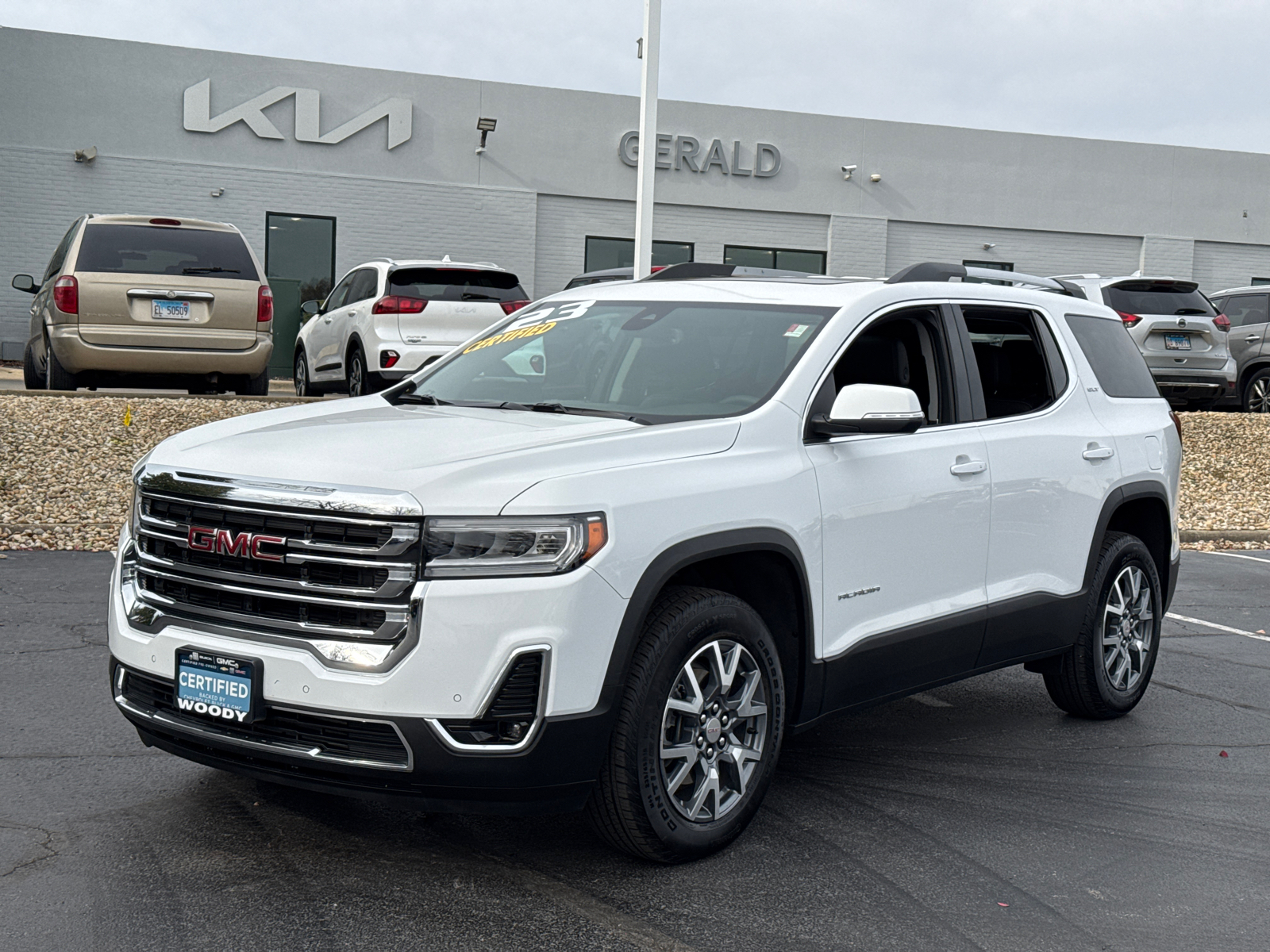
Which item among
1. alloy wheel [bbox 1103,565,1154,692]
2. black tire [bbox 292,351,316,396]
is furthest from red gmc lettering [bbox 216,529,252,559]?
black tire [bbox 292,351,316,396]

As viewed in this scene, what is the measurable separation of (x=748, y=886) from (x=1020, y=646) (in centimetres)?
200

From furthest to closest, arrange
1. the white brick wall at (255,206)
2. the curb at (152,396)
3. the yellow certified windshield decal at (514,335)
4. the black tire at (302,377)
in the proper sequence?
1. the white brick wall at (255,206)
2. the black tire at (302,377)
3. the curb at (152,396)
4. the yellow certified windshield decal at (514,335)

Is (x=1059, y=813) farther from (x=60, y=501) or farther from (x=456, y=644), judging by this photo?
(x=60, y=501)

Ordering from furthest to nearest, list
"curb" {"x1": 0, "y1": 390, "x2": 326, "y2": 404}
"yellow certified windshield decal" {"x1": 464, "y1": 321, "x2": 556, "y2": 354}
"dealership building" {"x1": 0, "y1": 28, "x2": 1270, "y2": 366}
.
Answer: "dealership building" {"x1": 0, "y1": 28, "x2": 1270, "y2": 366}, "curb" {"x1": 0, "y1": 390, "x2": 326, "y2": 404}, "yellow certified windshield decal" {"x1": 464, "y1": 321, "x2": 556, "y2": 354}

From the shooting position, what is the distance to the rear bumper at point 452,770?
11.4 feet

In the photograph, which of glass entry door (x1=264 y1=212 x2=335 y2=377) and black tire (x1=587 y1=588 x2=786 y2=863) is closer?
black tire (x1=587 y1=588 x2=786 y2=863)

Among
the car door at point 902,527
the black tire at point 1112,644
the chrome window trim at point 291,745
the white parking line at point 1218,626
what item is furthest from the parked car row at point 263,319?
the chrome window trim at point 291,745

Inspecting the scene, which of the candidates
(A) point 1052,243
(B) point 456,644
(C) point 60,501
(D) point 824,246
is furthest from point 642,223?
(A) point 1052,243

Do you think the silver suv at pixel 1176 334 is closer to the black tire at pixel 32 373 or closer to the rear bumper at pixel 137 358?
the rear bumper at pixel 137 358

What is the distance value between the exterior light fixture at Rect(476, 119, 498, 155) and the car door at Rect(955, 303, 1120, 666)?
18021 mm

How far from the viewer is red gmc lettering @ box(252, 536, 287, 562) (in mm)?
3588

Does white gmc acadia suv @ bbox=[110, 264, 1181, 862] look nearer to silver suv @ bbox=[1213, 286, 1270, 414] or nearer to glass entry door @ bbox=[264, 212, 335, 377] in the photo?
silver suv @ bbox=[1213, 286, 1270, 414]

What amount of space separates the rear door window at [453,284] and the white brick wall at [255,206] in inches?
327

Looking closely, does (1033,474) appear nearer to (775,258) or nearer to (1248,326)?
(1248,326)
